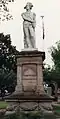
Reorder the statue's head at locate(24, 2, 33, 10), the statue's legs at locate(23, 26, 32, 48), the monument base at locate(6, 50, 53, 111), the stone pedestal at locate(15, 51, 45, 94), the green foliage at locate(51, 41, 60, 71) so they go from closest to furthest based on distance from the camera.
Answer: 1. the monument base at locate(6, 50, 53, 111)
2. the stone pedestal at locate(15, 51, 45, 94)
3. the statue's legs at locate(23, 26, 32, 48)
4. the statue's head at locate(24, 2, 33, 10)
5. the green foliage at locate(51, 41, 60, 71)

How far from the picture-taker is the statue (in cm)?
2417

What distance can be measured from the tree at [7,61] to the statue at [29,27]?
5323cm

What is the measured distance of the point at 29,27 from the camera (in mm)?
24422

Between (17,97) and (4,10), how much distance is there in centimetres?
645

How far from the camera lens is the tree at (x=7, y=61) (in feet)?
259

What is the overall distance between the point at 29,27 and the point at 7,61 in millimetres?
57825

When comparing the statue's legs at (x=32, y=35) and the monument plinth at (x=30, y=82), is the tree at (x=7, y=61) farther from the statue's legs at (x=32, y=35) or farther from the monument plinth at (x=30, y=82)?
the monument plinth at (x=30, y=82)

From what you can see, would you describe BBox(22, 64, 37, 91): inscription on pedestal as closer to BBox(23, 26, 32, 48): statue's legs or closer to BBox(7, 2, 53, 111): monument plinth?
BBox(7, 2, 53, 111): monument plinth

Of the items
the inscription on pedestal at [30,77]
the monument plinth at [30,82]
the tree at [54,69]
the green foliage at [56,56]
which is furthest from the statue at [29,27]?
the green foliage at [56,56]

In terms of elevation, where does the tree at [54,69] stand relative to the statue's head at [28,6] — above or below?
below

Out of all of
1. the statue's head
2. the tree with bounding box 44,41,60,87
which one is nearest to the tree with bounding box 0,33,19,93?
the tree with bounding box 44,41,60,87

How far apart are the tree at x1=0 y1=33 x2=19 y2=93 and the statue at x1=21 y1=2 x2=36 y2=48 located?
53.2m

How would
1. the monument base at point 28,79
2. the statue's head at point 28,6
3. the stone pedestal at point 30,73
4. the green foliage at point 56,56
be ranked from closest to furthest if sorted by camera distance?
1. the monument base at point 28,79
2. the stone pedestal at point 30,73
3. the statue's head at point 28,6
4. the green foliage at point 56,56

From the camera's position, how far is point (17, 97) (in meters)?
22.3
